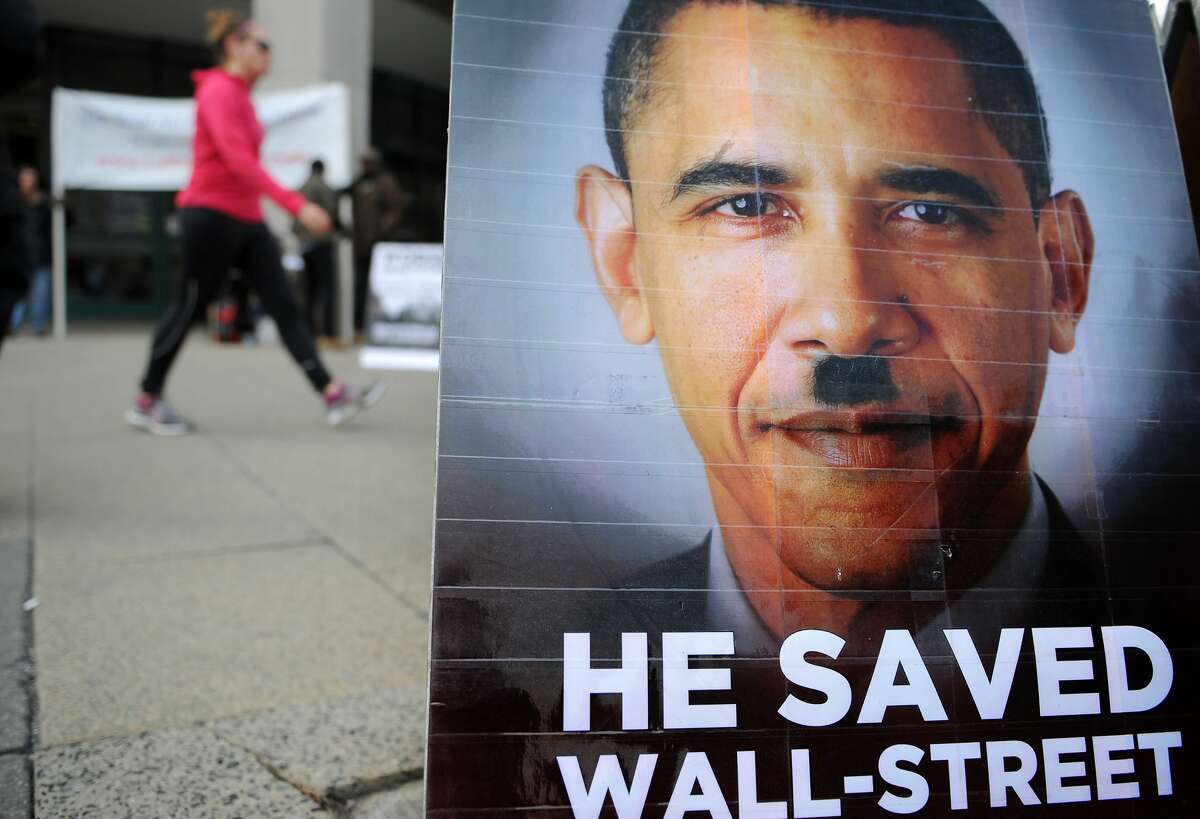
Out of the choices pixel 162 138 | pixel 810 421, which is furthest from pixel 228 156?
pixel 162 138

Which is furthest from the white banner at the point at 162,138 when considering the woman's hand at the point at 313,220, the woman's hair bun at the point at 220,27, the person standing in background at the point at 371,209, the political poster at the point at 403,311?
the woman's hand at the point at 313,220

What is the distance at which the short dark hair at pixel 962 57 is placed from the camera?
4.43 feet

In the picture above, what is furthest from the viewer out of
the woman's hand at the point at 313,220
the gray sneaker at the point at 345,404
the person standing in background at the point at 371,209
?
the person standing in background at the point at 371,209

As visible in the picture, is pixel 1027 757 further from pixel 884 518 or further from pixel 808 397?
pixel 808 397

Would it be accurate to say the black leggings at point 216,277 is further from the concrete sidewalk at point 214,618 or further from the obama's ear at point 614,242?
the obama's ear at point 614,242

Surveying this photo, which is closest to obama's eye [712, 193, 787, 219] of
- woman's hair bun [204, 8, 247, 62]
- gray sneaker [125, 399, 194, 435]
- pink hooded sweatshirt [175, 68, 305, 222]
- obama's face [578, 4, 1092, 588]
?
obama's face [578, 4, 1092, 588]

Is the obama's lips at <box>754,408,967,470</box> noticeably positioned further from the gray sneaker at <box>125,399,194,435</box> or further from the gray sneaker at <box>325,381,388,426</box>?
the gray sneaker at <box>125,399,194,435</box>

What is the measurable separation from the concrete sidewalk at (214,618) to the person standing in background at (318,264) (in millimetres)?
4463

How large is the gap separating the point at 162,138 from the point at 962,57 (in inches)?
413

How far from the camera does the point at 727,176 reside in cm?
133

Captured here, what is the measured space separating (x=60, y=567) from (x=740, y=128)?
2395mm

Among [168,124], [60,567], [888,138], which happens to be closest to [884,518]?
[888,138]

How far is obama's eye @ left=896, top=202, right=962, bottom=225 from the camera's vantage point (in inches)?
53.6

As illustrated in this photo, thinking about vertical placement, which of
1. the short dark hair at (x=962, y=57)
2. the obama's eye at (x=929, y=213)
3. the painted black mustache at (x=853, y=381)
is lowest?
the painted black mustache at (x=853, y=381)
